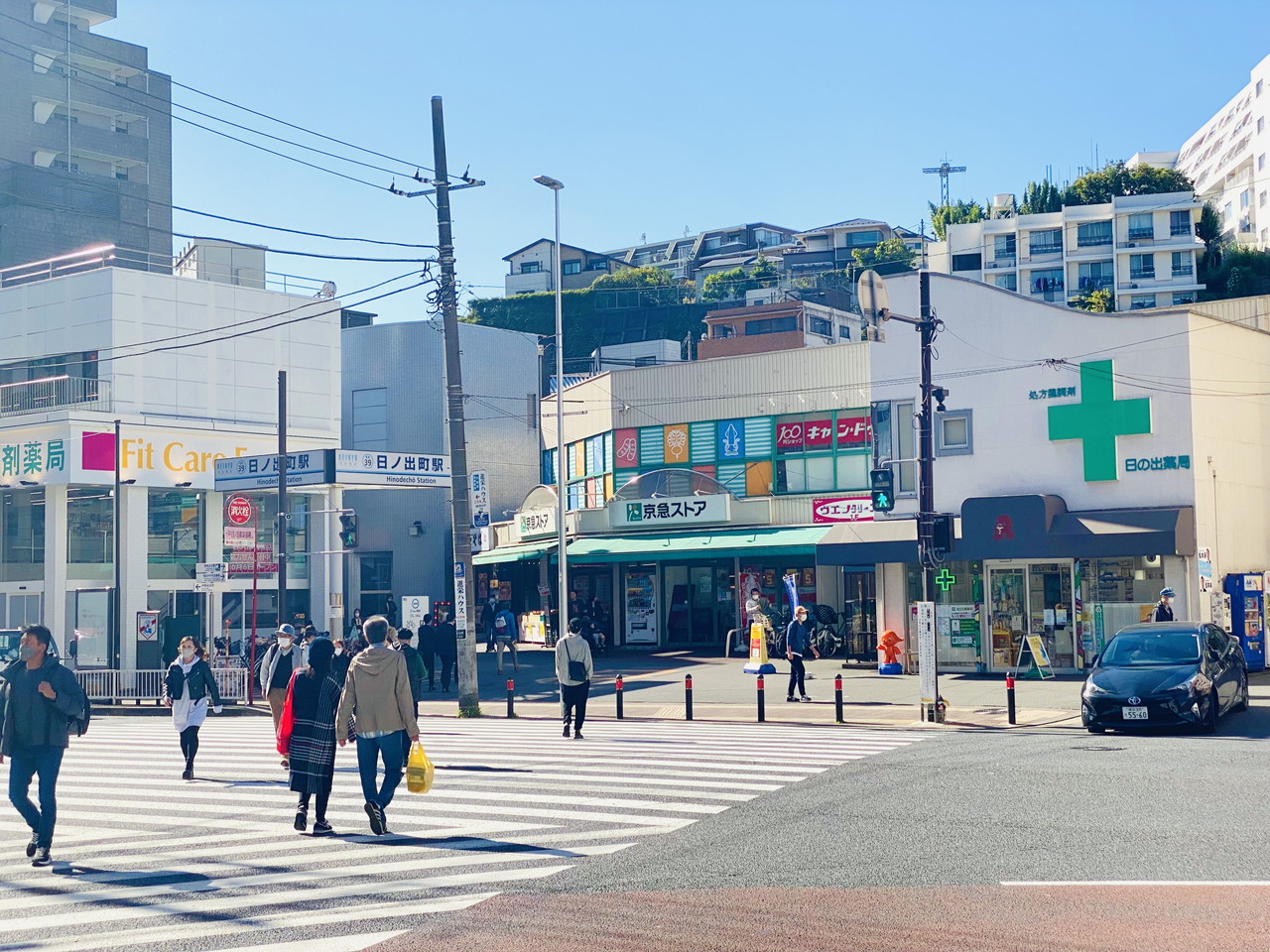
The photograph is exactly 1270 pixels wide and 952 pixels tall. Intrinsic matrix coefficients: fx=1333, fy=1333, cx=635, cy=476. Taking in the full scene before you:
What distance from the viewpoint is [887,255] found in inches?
3809

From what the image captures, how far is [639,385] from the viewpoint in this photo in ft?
135

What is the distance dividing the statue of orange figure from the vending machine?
7075 millimetres

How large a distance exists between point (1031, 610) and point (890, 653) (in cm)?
328

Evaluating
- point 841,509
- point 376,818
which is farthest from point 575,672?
point 841,509

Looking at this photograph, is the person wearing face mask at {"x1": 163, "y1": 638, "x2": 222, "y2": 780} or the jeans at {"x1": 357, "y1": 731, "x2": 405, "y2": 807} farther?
the person wearing face mask at {"x1": 163, "y1": 638, "x2": 222, "y2": 780}

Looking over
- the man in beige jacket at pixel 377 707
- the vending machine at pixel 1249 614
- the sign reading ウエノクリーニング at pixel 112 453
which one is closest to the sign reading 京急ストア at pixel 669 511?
the sign reading ウエノクリーニング at pixel 112 453

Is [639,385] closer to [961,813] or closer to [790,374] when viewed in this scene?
[790,374]

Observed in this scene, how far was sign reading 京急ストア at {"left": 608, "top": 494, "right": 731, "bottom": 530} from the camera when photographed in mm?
37875

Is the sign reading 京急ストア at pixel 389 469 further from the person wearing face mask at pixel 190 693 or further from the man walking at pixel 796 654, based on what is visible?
the person wearing face mask at pixel 190 693

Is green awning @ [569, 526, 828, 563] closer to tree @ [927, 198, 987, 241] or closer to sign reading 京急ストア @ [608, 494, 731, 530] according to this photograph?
sign reading 京急ストア @ [608, 494, 731, 530]

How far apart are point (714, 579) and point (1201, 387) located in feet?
53.0

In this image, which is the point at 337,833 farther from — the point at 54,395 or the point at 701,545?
the point at 54,395

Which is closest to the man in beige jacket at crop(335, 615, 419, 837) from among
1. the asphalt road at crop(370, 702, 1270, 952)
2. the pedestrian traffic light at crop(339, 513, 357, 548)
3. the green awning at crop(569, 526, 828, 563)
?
the asphalt road at crop(370, 702, 1270, 952)

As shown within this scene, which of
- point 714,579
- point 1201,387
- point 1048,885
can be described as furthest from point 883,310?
point 714,579
